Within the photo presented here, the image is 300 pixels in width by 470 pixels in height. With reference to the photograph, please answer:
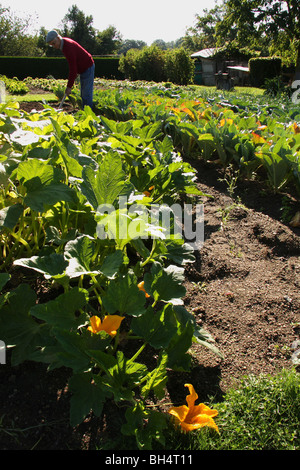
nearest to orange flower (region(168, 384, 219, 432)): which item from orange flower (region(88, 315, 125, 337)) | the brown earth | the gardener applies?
the brown earth

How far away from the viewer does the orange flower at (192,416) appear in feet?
4.21

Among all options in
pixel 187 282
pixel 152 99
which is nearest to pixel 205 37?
pixel 152 99

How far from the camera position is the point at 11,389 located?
1409mm

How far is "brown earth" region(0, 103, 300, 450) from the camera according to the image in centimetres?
131

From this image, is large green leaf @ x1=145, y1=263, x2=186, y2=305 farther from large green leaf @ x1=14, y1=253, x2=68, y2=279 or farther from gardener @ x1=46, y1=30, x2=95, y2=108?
gardener @ x1=46, y1=30, x2=95, y2=108

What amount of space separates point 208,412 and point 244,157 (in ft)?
8.88

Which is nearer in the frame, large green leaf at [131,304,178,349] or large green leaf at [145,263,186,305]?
large green leaf at [131,304,178,349]

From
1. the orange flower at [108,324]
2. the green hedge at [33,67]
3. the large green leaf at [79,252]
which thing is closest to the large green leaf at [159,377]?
the orange flower at [108,324]

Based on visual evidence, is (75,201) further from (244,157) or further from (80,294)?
(244,157)

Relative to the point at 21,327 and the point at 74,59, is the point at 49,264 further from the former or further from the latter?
the point at 74,59

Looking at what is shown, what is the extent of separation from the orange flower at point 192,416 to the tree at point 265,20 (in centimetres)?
2709

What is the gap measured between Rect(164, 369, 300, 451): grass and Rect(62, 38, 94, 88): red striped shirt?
6.86 meters

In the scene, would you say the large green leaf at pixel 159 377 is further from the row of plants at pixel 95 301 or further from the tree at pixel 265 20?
the tree at pixel 265 20

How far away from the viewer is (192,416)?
52.8 inches
